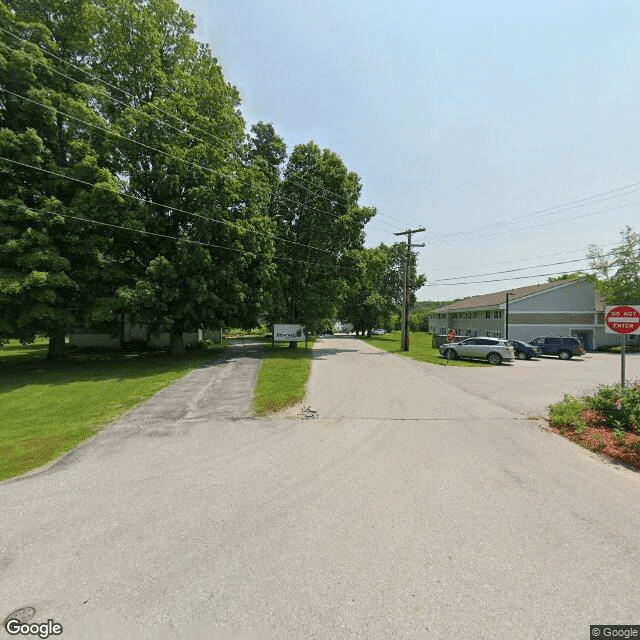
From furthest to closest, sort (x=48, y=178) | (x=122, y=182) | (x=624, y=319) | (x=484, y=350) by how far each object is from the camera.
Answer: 1. (x=484, y=350)
2. (x=122, y=182)
3. (x=48, y=178)
4. (x=624, y=319)

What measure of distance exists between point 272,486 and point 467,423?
524 cm

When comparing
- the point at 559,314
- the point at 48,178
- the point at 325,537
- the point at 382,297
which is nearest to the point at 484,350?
the point at 325,537

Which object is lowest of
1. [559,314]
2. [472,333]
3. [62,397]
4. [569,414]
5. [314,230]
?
[62,397]

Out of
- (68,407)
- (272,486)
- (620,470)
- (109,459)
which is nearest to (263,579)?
(272,486)

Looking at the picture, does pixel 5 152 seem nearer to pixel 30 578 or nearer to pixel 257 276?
pixel 257 276

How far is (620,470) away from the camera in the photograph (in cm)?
514

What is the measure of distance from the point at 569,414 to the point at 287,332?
16.9 m

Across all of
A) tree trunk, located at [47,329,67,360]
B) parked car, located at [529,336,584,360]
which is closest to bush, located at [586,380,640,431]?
parked car, located at [529,336,584,360]

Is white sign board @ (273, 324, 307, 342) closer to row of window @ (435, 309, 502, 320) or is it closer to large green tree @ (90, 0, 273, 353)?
large green tree @ (90, 0, 273, 353)

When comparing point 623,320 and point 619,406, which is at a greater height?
point 623,320

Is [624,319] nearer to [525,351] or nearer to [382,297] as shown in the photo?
[525,351]

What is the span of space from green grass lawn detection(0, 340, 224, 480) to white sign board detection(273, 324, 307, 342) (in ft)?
17.9

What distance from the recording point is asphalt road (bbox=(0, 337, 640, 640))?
8.01 ft

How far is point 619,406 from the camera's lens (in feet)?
22.5
